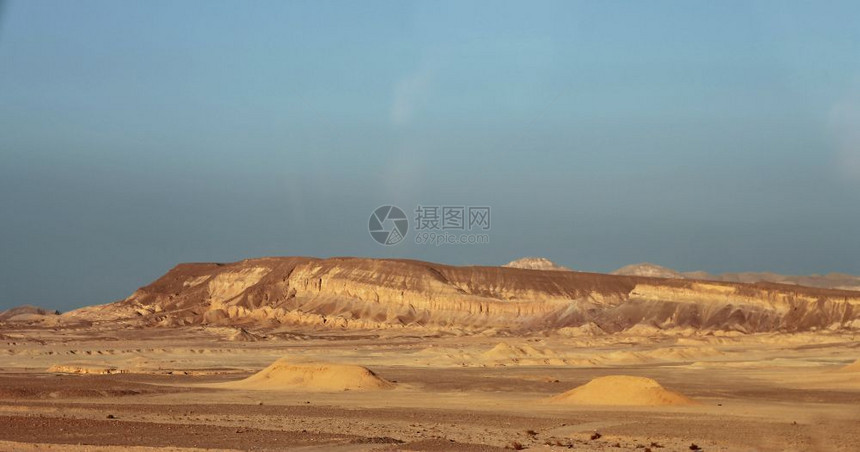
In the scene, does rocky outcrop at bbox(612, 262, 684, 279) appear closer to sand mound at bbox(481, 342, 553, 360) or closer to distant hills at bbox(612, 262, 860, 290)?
distant hills at bbox(612, 262, 860, 290)

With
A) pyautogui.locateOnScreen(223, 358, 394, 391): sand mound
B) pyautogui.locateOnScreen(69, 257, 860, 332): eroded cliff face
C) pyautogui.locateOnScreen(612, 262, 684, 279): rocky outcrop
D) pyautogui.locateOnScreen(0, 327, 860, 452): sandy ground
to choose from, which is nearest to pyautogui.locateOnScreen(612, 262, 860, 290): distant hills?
pyautogui.locateOnScreen(612, 262, 684, 279): rocky outcrop

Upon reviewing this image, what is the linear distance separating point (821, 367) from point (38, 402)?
42.1 metres

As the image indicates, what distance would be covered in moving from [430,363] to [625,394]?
29.8 m

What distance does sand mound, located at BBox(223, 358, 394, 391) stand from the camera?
140 ft

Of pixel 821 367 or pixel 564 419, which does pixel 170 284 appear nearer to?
pixel 821 367

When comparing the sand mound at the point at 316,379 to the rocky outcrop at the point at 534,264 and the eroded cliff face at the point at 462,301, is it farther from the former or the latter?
the rocky outcrop at the point at 534,264

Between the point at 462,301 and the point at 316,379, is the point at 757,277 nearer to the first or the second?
the point at 462,301

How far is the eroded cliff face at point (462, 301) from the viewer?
99188mm

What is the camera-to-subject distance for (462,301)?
10662 centimetres

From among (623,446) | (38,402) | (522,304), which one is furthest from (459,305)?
(623,446)

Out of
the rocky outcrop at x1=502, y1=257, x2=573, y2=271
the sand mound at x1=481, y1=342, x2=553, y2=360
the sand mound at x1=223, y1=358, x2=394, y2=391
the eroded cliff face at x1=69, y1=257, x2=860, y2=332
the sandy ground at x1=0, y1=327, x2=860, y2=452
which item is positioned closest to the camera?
the sandy ground at x1=0, y1=327, x2=860, y2=452

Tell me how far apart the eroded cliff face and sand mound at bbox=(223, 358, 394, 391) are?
5662 cm

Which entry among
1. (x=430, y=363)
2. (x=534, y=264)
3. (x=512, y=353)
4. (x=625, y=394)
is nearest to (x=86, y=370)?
(x=430, y=363)

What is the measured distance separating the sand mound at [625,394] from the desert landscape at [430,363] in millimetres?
69
